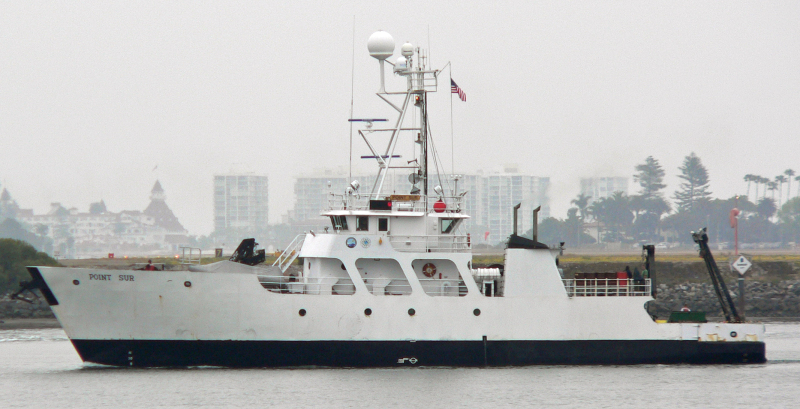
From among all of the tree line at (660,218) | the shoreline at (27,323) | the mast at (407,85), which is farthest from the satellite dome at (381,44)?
the tree line at (660,218)

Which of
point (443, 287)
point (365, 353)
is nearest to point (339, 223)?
point (443, 287)

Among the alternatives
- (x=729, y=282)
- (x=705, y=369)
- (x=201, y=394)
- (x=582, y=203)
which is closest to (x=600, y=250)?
(x=582, y=203)

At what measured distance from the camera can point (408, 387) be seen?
2102 centimetres

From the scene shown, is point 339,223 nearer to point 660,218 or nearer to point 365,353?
point 365,353

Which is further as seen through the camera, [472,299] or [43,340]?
[43,340]

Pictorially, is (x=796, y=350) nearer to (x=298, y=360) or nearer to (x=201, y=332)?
(x=298, y=360)

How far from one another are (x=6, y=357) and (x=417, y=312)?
13.5m

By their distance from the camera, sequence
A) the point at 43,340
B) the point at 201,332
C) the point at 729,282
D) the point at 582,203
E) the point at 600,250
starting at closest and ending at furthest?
the point at 201,332
the point at 43,340
the point at 729,282
the point at 600,250
the point at 582,203

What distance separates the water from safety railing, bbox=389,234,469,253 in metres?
3.08

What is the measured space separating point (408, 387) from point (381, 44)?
9.31 metres

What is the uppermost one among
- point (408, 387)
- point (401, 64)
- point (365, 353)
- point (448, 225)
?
point (401, 64)

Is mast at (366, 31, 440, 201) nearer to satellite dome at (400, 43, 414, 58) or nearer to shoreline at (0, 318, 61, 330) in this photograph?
satellite dome at (400, 43, 414, 58)

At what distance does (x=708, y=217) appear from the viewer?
92.6 metres

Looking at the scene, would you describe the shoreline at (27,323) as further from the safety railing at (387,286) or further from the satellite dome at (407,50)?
the satellite dome at (407,50)
